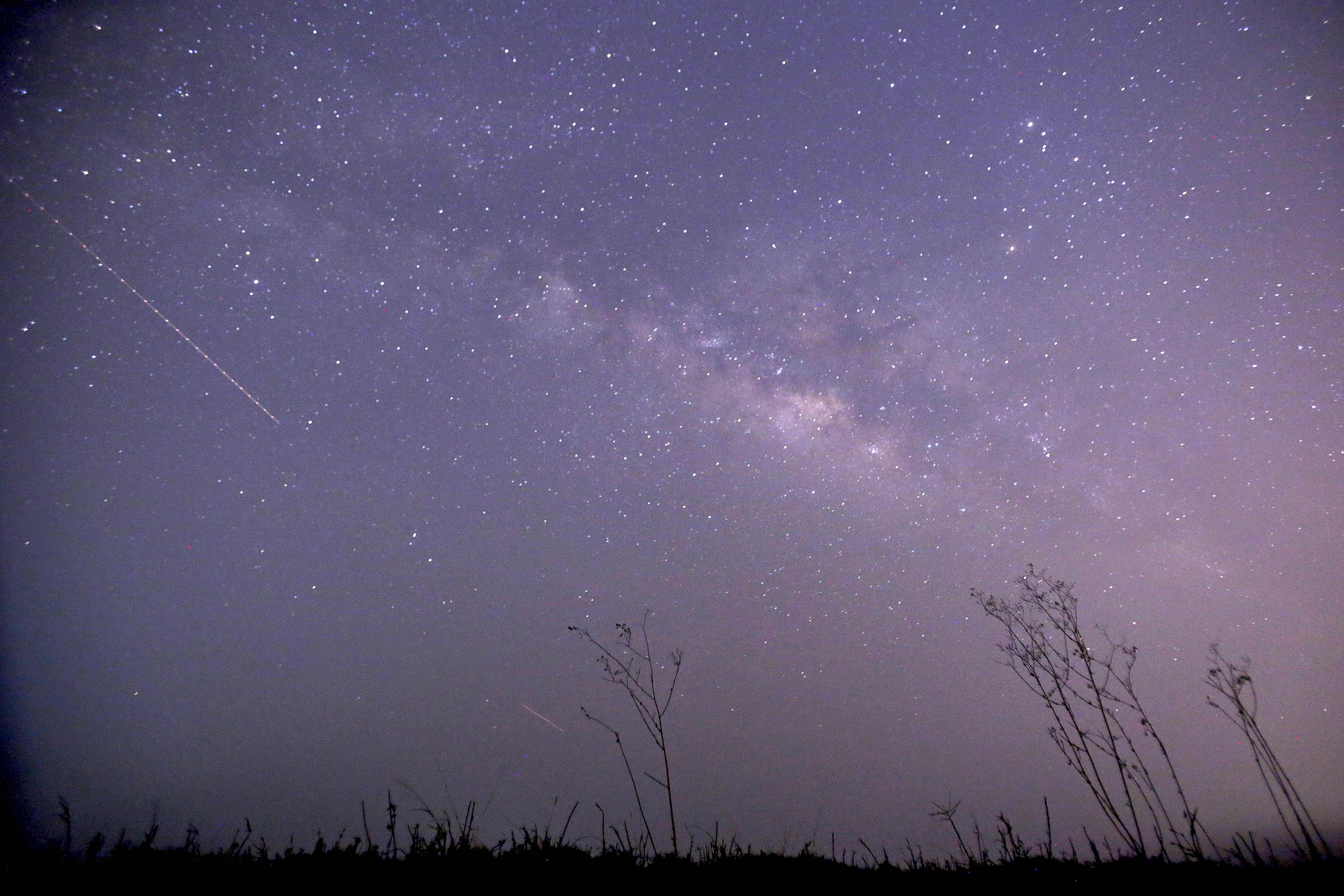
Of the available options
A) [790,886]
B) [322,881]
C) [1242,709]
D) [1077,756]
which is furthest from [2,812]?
[1242,709]

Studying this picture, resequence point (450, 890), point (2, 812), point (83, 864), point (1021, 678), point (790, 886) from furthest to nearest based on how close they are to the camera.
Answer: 1. point (2, 812)
2. point (1021, 678)
3. point (790, 886)
4. point (83, 864)
5. point (450, 890)

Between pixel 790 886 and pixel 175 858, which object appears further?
pixel 790 886

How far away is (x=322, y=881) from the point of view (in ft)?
8.14

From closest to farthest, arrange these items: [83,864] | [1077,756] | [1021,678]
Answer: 1. [83,864]
2. [1077,756]
3. [1021,678]

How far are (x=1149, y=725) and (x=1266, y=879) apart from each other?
1.52m

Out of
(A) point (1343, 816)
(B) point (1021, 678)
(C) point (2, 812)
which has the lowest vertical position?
(A) point (1343, 816)

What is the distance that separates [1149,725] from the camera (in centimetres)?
424

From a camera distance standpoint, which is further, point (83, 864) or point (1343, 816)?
point (1343, 816)

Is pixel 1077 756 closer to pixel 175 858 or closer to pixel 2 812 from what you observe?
pixel 175 858

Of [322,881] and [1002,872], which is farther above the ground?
[322,881]

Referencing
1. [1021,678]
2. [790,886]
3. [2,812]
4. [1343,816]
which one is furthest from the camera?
[1343,816]

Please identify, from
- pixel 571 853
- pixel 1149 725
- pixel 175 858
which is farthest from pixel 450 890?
pixel 1149 725

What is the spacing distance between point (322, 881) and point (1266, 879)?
507 cm

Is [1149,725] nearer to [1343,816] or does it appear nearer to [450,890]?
[450,890]
